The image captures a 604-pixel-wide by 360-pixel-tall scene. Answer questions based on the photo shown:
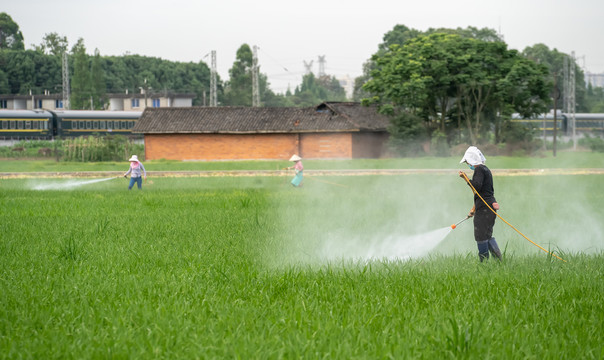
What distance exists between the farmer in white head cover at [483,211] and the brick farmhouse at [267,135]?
49066mm

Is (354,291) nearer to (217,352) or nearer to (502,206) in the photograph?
(217,352)

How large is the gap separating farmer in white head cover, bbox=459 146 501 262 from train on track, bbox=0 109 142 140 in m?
67.9

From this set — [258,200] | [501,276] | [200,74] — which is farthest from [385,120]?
[200,74]

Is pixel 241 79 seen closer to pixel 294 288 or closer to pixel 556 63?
pixel 556 63

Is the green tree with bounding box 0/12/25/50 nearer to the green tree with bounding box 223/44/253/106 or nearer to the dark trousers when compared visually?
the green tree with bounding box 223/44/253/106

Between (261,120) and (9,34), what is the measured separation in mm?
90556

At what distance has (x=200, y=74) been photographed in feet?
420

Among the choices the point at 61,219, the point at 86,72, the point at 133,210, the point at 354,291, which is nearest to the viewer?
the point at 354,291

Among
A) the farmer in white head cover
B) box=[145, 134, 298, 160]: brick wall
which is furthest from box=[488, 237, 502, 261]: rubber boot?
box=[145, 134, 298, 160]: brick wall

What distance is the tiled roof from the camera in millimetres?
60531

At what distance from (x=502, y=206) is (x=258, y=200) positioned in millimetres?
7168

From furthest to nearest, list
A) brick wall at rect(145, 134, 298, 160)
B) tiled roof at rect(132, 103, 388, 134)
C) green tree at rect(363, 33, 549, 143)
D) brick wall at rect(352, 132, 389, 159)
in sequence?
brick wall at rect(145, 134, 298, 160)
tiled roof at rect(132, 103, 388, 134)
brick wall at rect(352, 132, 389, 159)
green tree at rect(363, 33, 549, 143)

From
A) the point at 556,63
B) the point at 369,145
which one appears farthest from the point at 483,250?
the point at 556,63

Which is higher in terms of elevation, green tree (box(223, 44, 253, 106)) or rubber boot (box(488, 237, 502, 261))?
green tree (box(223, 44, 253, 106))
